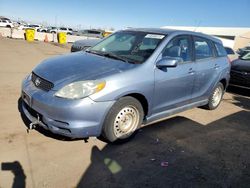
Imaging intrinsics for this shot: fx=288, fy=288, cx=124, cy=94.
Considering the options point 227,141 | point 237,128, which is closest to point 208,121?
point 237,128

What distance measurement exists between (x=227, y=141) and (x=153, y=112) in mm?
1438

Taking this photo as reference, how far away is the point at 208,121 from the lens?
5.97 meters

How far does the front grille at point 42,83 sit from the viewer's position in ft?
13.0

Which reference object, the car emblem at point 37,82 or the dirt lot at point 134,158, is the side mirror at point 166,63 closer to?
the dirt lot at point 134,158

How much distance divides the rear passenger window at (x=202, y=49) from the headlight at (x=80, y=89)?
253cm

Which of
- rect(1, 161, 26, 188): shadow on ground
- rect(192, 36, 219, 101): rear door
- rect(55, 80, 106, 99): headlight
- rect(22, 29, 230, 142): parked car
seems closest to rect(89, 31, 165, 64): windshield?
rect(22, 29, 230, 142): parked car

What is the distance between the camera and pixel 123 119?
4.32 m

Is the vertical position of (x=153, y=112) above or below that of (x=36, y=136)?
above

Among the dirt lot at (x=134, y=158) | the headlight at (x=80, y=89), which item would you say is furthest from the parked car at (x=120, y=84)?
the dirt lot at (x=134, y=158)

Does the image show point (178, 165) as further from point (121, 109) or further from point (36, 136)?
point (36, 136)

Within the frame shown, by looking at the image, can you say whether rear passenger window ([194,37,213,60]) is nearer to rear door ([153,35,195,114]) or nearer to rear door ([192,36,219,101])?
rear door ([192,36,219,101])

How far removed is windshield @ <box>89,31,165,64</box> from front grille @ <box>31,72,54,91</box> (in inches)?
50.2

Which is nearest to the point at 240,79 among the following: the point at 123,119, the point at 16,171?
the point at 123,119

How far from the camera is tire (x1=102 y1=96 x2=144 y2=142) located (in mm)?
4066
